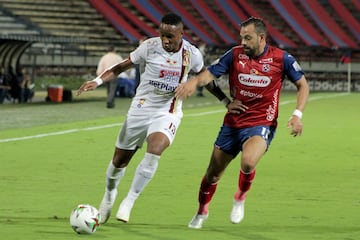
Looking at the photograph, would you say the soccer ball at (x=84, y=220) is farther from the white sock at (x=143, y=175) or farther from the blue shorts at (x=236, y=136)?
→ the blue shorts at (x=236, y=136)

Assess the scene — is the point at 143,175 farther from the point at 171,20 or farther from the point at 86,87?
the point at 171,20

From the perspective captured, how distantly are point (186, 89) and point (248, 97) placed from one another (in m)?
0.80

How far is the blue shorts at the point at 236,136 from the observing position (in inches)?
430

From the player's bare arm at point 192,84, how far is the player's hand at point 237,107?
1.08 feet

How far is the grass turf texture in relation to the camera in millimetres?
10844

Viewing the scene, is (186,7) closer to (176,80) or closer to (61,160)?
(61,160)

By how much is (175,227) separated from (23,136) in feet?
39.8

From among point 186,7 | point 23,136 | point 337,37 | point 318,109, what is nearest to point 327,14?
point 337,37

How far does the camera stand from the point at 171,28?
1118cm

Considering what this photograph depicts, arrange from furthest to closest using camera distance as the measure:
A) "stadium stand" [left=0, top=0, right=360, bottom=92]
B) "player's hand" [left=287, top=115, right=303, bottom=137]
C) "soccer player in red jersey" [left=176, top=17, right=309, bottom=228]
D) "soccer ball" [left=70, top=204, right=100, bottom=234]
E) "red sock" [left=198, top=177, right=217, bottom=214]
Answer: "stadium stand" [left=0, top=0, right=360, bottom=92]
"red sock" [left=198, top=177, right=217, bottom=214]
"soccer player in red jersey" [left=176, top=17, right=309, bottom=228]
"player's hand" [left=287, top=115, right=303, bottom=137]
"soccer ball" [left=70, top=204, right=100, bottom=234]

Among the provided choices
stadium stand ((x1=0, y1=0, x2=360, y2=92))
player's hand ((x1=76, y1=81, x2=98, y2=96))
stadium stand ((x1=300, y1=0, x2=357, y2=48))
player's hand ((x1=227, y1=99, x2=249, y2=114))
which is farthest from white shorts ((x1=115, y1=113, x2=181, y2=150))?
stadium stand ((x1=300, y1=0, x2=357, y2=48))

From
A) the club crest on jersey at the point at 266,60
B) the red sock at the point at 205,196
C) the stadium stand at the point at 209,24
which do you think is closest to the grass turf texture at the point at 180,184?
the red sock at the point at 205,196

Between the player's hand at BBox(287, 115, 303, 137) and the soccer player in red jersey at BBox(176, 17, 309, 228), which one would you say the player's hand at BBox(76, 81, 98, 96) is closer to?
the soccer player in red jersey at BBox(176, 17, 309, 228)

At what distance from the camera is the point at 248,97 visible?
11.0 metres
